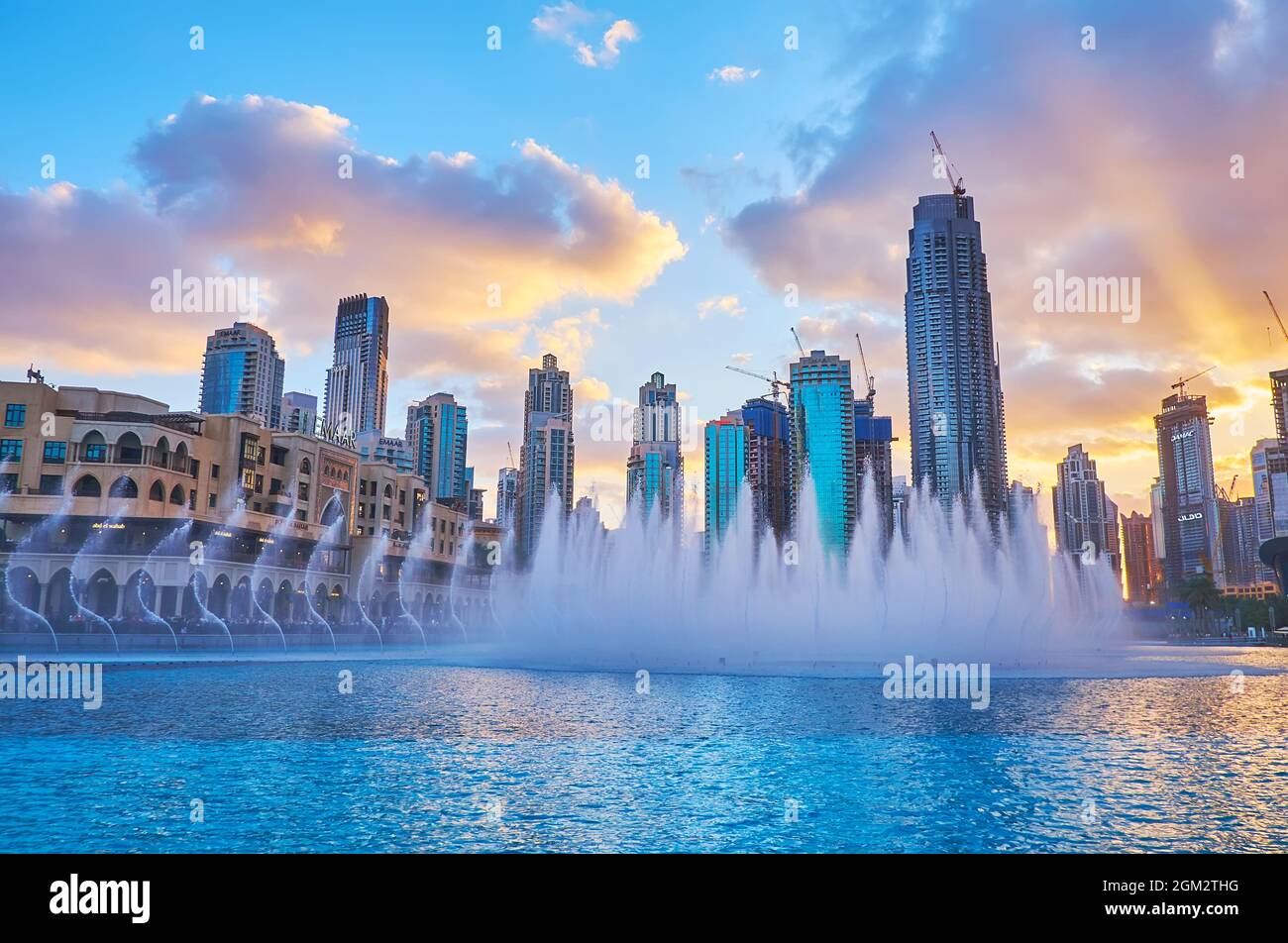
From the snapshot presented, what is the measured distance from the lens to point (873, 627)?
66812 mm

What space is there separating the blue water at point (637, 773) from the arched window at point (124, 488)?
45.7 metres

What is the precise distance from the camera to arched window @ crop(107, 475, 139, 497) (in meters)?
80.3

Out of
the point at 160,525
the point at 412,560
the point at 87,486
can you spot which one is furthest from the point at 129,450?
the point at 412,560

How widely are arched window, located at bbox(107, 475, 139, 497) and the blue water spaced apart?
45.7 metres

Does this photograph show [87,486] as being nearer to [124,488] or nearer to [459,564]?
[124,488]

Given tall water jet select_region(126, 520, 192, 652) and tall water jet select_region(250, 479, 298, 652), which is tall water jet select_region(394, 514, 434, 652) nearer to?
tall water jet select_region(250, 479, 298, 652)

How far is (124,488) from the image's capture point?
80500 mm

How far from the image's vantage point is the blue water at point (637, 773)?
1694cm

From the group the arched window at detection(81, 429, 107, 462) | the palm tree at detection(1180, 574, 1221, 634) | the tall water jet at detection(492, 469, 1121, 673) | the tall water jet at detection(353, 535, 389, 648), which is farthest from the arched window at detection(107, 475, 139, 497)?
the palm tree at detection(1180, 574, 1221, 634)

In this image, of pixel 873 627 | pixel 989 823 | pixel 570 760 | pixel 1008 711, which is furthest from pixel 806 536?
pixel 989 823

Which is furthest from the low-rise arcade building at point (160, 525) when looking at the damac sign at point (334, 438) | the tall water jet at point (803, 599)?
the tall water jet at point (803, 599)

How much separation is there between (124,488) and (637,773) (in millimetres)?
75770

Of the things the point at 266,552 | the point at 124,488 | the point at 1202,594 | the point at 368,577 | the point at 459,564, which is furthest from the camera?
the point at 1202,594
